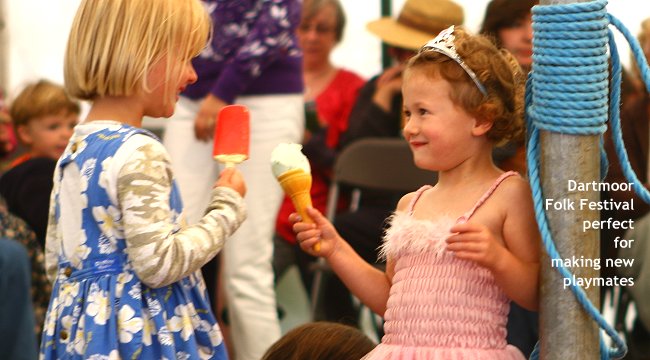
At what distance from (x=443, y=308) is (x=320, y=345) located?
55 cm

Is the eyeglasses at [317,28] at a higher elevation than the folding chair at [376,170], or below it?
higher

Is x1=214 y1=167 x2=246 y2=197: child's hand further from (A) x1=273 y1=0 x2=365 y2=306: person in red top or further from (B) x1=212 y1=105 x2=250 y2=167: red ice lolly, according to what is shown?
(A) x1=273 y1=0 x2=365 y2=306: person in red top

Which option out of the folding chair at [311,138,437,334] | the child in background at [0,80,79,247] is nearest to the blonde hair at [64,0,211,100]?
the child in background at [0,80,79,247]

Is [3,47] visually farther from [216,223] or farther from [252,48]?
[216,223]

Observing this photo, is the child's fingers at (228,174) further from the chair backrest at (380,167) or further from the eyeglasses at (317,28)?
the eyeglasses at (317,28)

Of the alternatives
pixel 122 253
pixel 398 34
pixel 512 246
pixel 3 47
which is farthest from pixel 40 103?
pixel 512 246

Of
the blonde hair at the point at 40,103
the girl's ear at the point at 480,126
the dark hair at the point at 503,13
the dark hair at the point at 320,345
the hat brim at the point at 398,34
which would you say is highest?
the dark hair at the point at 503,13

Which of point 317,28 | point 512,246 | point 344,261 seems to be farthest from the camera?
point 317,28

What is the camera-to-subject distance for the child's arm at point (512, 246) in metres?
1.95

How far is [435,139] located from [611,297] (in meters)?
2.32

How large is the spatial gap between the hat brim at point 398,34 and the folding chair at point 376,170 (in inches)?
19.1

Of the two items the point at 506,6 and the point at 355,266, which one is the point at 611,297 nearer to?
the point at 506,6

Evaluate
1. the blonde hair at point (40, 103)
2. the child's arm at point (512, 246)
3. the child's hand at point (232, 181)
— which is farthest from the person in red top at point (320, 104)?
the child's arm at point (512, 246)

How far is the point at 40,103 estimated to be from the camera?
4332 mm
